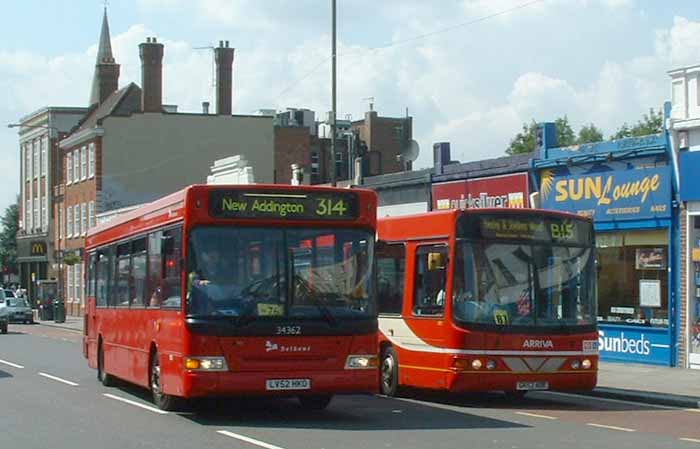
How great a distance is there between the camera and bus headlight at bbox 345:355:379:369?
15617 millimetres

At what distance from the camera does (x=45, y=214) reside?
87688 mm

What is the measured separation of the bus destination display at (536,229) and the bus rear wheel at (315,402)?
332 cm

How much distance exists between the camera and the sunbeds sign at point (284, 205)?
50.7ft

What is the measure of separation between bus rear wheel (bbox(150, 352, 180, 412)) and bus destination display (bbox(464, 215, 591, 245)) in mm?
4961

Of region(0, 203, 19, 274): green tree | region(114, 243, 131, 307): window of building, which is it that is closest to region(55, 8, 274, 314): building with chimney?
region(0, 203, 19, 274): green tree

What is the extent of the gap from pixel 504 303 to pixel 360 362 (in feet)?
10.7

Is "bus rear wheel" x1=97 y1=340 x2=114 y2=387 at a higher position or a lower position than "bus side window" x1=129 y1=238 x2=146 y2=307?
lower

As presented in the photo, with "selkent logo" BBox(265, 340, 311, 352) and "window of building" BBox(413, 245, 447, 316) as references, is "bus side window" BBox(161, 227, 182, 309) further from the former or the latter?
"window of building" BBox(413, 245, 447, 316)

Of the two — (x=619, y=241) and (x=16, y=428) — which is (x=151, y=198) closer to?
(x=619, y=241)

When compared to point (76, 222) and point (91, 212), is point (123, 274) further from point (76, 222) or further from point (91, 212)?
point (76, 222)

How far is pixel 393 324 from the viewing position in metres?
19.9

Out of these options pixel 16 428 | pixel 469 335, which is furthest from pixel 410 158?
pixel 16 428

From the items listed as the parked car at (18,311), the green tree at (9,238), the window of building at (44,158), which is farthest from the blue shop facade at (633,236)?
the green tree at (9,238)

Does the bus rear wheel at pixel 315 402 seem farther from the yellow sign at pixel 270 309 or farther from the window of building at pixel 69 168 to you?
the window of building at pixel 69 168
